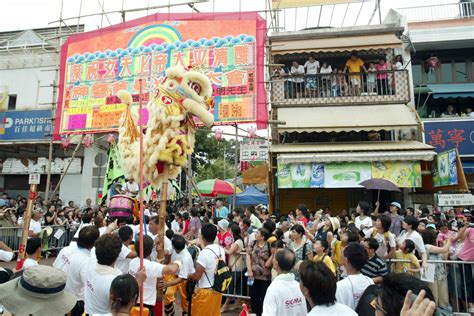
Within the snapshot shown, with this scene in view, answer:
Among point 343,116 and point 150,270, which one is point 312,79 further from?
point 150,270

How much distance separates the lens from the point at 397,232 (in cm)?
757

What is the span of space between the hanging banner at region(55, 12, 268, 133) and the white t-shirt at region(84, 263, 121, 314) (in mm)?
8805

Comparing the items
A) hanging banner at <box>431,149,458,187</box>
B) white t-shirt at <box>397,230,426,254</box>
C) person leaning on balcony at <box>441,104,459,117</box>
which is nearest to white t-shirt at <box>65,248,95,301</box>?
white t-shirt at <box>397,230,426,254</box>

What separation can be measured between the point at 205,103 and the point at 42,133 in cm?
1553

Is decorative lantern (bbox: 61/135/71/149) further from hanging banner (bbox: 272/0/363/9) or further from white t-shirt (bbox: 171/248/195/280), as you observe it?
white t-shirt (bbox: 171/248/195/280)

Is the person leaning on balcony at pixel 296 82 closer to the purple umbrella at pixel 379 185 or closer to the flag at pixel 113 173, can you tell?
the purple umbrella at pixel 379 185

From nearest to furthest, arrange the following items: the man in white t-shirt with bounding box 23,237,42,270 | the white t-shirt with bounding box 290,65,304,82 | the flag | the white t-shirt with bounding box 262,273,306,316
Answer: the white t-shirt with bounding box 262,273,306,316, the man in white t-shirt with bounding box 23,237,42,270, the flag, the white t-shirt with bounding box 290,65,304,82

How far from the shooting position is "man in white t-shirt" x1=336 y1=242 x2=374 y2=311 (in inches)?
124

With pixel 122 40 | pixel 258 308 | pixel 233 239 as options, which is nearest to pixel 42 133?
pixel 122 40

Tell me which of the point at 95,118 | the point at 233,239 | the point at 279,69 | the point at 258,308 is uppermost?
the point at 279,69

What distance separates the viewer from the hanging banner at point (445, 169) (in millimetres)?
10281

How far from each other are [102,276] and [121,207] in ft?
12.0

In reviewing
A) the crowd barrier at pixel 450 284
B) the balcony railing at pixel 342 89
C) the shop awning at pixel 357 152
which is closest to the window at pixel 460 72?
the balcony railing at pixel 342 89

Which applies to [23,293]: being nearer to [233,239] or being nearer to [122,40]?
[233,239]
